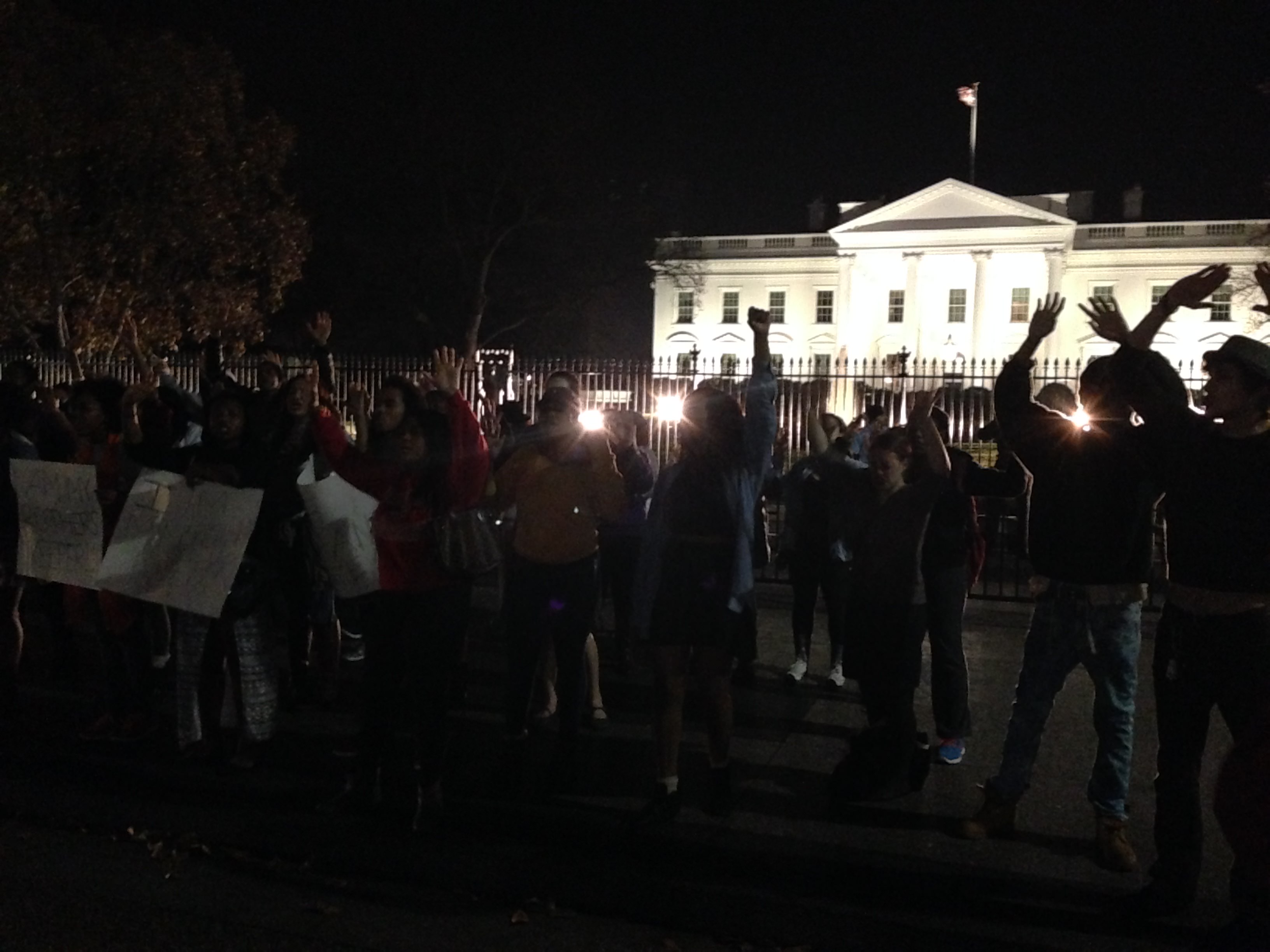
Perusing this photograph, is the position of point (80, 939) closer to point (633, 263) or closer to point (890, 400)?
point (890, 400)

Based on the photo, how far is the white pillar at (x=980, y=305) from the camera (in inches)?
1909

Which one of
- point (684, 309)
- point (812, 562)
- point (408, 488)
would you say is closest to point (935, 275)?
point (684, 309)

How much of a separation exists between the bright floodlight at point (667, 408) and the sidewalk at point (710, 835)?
8.95 meters

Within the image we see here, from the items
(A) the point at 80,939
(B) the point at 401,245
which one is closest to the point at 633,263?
(B) the point at 401,245

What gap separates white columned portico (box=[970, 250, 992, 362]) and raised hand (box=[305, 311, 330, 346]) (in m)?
45.7

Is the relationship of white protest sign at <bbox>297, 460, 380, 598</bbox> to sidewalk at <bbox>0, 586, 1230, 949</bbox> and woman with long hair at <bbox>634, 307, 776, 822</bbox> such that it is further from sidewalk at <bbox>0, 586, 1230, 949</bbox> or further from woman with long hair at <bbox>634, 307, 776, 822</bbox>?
woman with long hair at <bbox>634, 307, 776, 822</bbox>

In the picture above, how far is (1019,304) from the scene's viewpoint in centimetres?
4925

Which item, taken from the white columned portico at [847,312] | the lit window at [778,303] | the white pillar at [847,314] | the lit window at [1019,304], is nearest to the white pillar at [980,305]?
the lit window at [1019,304]

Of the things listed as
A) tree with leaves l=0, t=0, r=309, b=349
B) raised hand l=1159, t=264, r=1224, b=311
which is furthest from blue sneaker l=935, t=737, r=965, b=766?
tree with leaves l=0, t=0, r=309, b=349

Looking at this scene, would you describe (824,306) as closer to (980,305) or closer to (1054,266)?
(980,305)

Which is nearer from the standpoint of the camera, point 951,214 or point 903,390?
point 903,390

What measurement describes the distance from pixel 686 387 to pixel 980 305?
36.2 m

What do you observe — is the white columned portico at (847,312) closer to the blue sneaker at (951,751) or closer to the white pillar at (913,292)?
the white pillar at (913,292)

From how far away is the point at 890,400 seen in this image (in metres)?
14.6
